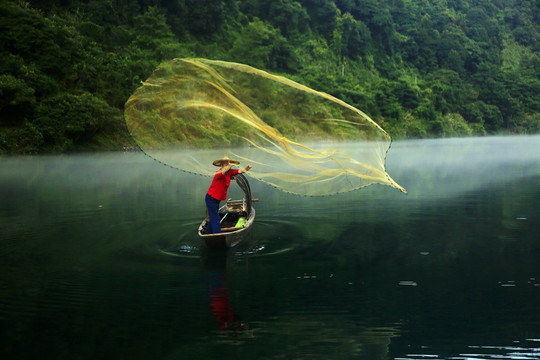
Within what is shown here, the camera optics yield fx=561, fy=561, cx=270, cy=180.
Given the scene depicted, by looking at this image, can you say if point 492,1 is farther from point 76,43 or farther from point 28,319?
point 28,319

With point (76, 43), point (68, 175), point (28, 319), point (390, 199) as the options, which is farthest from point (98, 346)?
point (76, 43)

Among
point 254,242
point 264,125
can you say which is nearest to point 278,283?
point 264,125

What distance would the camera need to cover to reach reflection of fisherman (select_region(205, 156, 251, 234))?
1143 centimetres

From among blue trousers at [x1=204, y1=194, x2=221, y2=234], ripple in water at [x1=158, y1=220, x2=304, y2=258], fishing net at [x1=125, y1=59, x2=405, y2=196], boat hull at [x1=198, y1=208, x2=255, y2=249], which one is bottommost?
ripple in water at [x1=158, y1=220, x2=304, y2=258]

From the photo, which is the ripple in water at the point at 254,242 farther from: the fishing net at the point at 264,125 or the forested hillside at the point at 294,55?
the forested hillside at the point at 294,55

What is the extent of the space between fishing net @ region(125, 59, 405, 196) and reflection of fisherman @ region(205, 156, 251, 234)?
0.49 m

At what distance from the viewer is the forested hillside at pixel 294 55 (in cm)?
4350

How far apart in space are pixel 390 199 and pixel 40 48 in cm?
3570

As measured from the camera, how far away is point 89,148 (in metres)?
47.3

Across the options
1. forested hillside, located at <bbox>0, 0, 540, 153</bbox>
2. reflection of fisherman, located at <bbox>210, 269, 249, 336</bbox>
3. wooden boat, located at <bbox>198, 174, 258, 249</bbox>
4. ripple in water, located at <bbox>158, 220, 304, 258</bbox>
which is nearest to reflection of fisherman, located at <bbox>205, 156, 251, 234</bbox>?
wooden boat, located at <bbox>198, 174, 258, 249</bbox>

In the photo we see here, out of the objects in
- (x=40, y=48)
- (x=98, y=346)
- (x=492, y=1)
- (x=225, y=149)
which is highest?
(x=492, y=1)

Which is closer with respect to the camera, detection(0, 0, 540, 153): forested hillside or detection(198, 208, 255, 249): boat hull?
detection(198, 208, 255, 249): boat hull

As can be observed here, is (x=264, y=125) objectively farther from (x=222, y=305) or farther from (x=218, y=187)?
(x=222, y=305)

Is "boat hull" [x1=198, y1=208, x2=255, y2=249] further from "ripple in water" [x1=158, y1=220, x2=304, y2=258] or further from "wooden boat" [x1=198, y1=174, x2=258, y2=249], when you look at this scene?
"ripple in water" [x1=158, y1=220, x2=304, y2=258]
